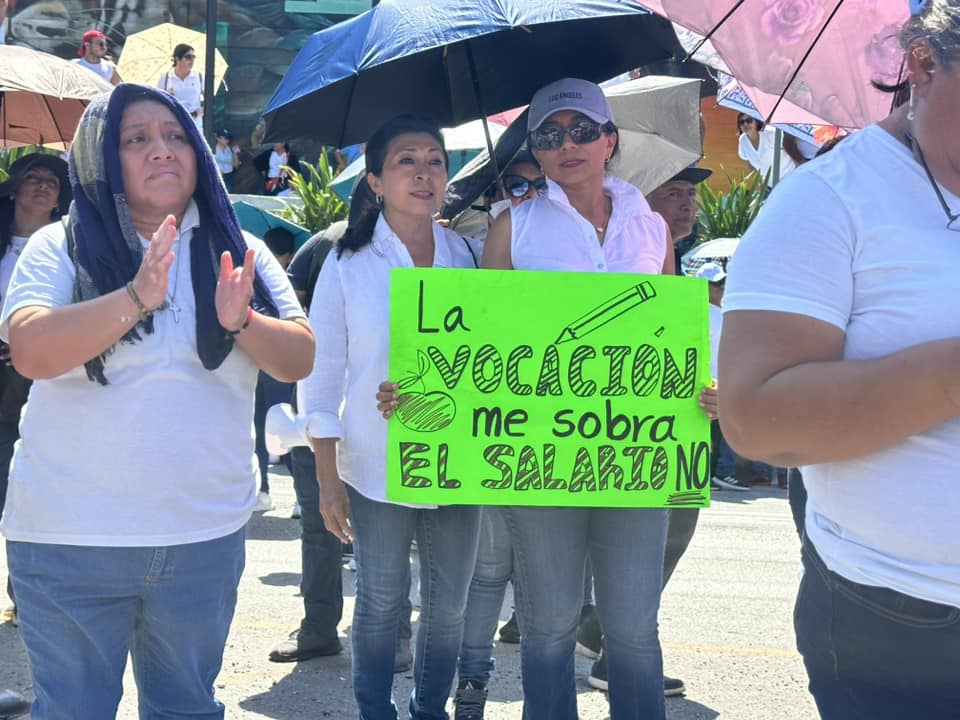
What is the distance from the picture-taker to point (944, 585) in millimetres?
2094

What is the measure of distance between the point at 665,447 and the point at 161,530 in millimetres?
1477

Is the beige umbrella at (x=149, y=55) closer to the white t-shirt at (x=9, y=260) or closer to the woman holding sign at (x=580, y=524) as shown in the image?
the white t-shirt at (x=9, y=260)

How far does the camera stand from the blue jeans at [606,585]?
3842mm

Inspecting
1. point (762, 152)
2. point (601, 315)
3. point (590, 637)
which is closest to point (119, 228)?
point (601, 315)

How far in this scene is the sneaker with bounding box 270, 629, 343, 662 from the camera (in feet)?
18.0

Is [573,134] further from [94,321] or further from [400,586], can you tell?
[94,321]

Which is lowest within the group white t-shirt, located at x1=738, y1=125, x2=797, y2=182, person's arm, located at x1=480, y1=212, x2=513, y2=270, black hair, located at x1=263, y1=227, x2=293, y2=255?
person's arm, located at x1=480, y1=212, x2=513, y2=270

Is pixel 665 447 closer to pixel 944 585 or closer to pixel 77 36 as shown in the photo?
pixel 944 585

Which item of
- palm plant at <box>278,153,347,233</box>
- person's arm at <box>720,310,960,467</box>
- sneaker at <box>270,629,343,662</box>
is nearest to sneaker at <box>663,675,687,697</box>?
sneaker at <box>270,629,343,662</box>

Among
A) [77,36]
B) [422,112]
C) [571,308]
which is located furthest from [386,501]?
[77,36]

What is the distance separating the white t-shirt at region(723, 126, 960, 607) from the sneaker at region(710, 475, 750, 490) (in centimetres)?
910

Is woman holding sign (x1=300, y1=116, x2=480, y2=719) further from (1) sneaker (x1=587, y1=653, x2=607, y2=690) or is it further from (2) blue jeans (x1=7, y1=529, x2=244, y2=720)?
(1) sneaker (x1=587, y1=653, x2=607, y2=690)

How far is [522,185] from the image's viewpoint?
4.23 m

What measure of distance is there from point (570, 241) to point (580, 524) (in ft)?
2.75
